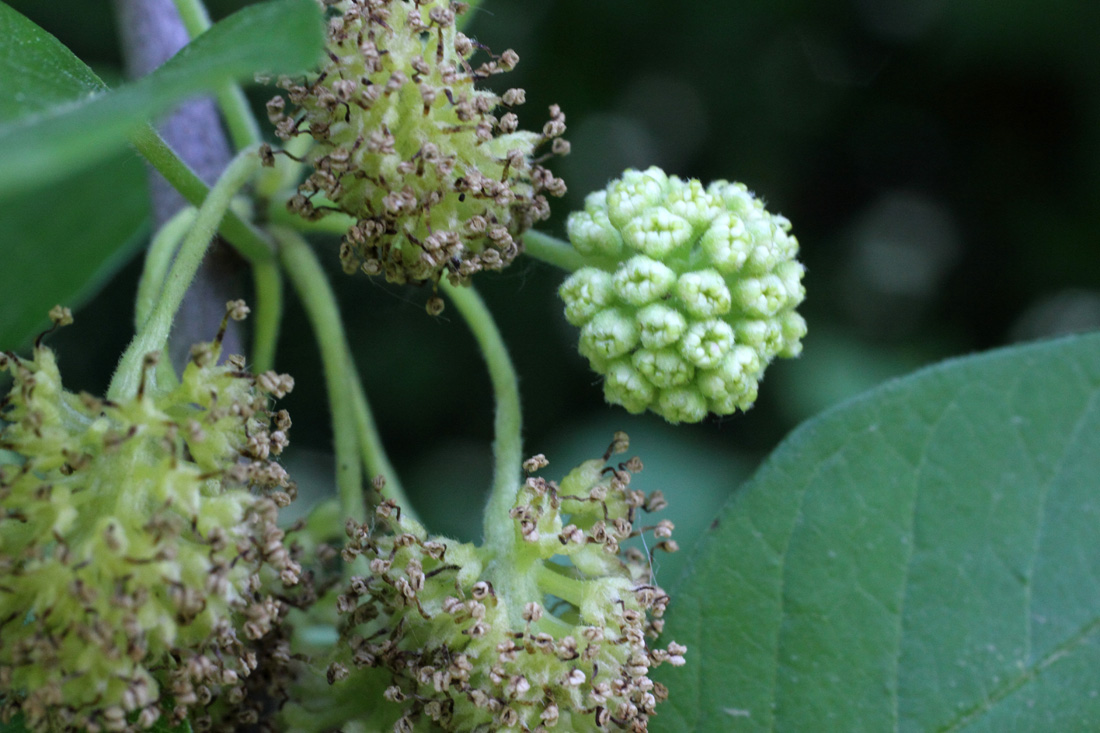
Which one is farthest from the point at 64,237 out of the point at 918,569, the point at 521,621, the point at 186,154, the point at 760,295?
the point at 918,569

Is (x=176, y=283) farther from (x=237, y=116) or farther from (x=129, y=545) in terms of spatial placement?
(x=237, y=116)

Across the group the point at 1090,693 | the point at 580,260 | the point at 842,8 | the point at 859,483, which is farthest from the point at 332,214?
the point at 842,8

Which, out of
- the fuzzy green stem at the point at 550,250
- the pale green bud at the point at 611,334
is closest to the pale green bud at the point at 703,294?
the pale green bud at the point at 611,334

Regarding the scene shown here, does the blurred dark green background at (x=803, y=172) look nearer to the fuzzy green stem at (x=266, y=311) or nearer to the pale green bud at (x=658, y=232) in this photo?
the fuzzy green stem at (x=266, y=311)

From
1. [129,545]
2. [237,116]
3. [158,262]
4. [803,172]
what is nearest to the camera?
[129,545]

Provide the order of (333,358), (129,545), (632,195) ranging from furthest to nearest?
(333,358)
(632,195)
(129,545)

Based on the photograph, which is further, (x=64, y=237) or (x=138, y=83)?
(x=64, y=237)

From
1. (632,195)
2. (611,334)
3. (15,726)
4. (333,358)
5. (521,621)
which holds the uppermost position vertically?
(632,195)

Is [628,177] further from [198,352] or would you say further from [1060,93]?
[1060,93]
